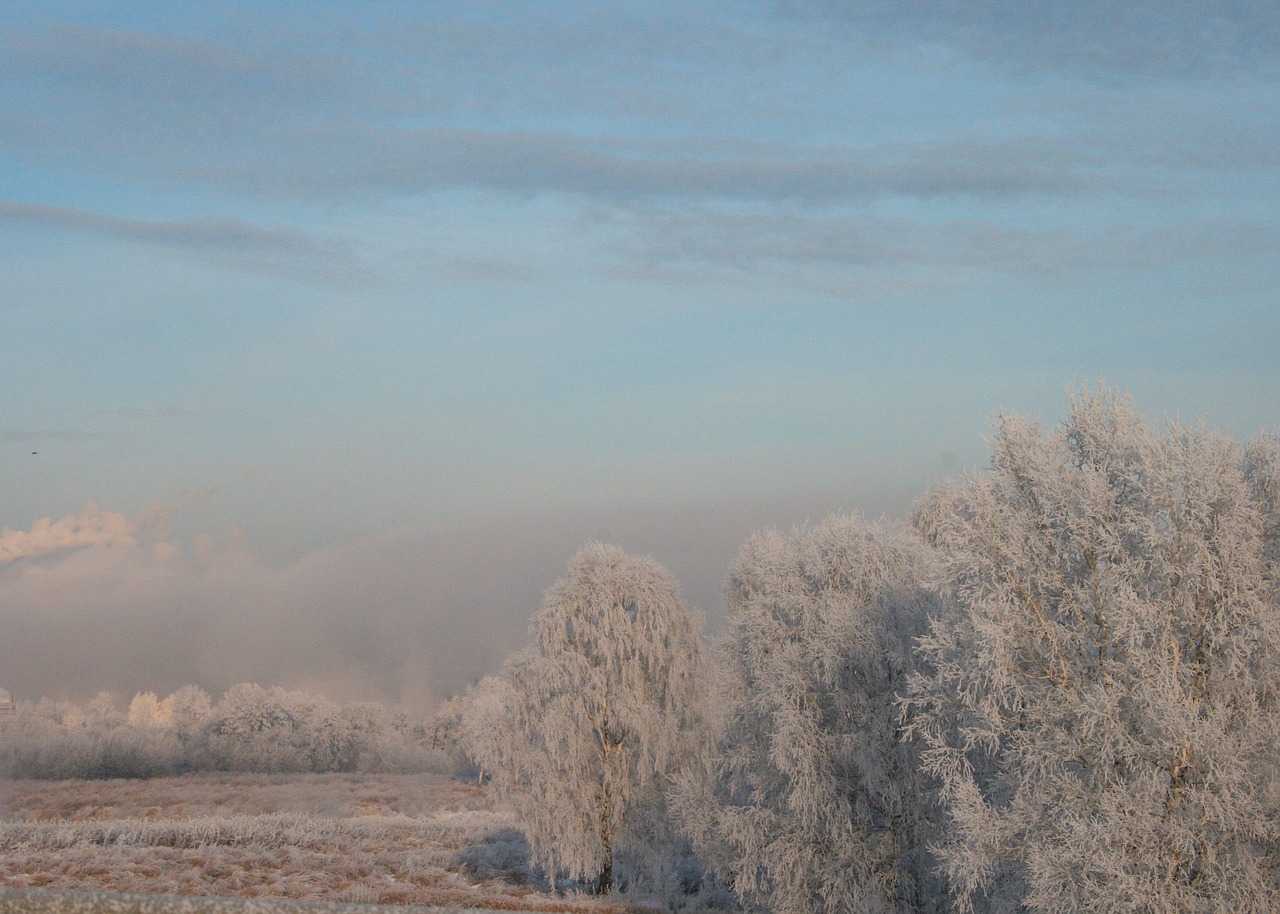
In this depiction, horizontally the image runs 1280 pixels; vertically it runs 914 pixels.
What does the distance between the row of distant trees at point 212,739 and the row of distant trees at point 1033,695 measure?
196 ft

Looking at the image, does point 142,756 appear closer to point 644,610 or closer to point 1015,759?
point 644,610

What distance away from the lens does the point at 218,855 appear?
35219 mm

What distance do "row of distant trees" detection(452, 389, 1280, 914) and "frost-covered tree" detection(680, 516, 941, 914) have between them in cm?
6

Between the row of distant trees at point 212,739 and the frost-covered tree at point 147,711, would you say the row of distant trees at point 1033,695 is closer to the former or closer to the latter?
the row of distant trees at point 212,739

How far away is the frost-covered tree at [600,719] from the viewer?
3198 cm

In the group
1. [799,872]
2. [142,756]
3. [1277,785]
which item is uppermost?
[1277,785]

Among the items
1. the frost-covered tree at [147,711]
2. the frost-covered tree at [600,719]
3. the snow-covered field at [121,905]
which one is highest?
the snow-covered field at [121,905]

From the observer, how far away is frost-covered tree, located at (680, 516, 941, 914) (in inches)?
890

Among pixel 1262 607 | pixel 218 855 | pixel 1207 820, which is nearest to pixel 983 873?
pixel 1207 820

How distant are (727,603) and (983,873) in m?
20.3

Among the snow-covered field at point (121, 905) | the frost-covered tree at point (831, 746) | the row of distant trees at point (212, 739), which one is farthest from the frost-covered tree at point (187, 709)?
the snow-covered field at point (121, 905)

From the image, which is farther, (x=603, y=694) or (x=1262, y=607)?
(x=603, y=694)

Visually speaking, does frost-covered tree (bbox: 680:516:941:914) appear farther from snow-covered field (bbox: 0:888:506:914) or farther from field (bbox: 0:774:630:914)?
snow-covered field (bbox: 0:888:506:914)

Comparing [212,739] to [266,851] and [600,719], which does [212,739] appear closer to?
[266,851]
